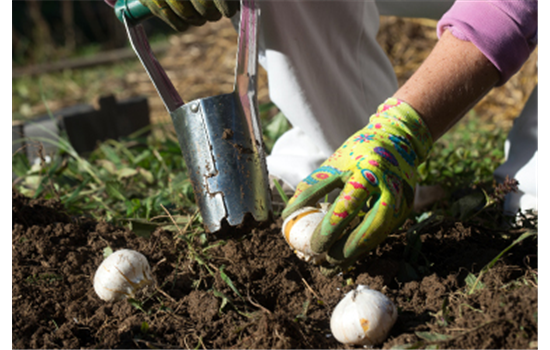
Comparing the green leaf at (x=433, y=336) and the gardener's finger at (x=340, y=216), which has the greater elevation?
the gardener's finger at (x=340, y=216)

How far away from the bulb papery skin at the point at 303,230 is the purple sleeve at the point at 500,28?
65cm

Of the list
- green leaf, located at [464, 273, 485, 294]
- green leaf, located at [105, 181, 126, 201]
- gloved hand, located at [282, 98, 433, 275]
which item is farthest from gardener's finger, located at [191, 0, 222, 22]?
green leaf, located at [464, 273, 485, 294]

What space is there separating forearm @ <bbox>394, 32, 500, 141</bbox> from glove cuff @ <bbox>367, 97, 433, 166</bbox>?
24mm

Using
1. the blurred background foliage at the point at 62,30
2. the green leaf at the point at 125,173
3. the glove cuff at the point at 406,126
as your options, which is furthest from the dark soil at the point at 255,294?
the blurred background foliage at the point at 62,30

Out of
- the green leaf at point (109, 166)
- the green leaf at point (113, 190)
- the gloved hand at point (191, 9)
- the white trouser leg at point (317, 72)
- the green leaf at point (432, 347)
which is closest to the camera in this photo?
the green leaf at point (432, 347)

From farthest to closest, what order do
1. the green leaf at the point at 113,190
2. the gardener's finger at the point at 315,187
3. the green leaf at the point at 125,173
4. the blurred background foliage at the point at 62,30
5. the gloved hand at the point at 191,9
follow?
the blurred background foliage at the point at 62,30, the green leaf at the point at 125,173, the green leaf at the point at 113,190, the gloved hand at the point at 191,9, the gardener's finger at the point at 315,187

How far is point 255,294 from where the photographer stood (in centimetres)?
121

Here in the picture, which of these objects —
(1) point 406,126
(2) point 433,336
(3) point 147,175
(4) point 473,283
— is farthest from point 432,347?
(3) point 147,175

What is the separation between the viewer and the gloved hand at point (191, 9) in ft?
4.68

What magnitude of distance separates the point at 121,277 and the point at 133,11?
0.81 m

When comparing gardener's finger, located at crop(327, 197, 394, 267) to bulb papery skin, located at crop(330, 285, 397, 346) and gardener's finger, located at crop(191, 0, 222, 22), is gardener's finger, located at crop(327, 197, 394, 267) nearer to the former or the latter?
bulb papery skin, located at crop(330, 285, 397, 346)

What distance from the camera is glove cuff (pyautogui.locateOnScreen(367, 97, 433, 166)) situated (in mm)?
1287

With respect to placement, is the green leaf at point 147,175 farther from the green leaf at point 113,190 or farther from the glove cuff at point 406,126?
the glove cuff at point 406,126

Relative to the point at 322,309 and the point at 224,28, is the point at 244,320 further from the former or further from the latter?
the point at 224,28
